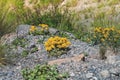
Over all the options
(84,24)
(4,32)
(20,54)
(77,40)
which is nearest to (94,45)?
(77,40)

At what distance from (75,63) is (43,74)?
2.52 feet

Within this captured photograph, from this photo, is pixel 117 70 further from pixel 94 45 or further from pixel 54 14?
pixel 54 14

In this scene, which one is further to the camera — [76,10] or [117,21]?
[76,10]

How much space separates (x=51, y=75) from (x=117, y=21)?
559 centimetres

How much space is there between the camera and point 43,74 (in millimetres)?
6625

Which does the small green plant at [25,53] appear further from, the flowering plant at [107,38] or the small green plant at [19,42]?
the flowering plant at [107,38]

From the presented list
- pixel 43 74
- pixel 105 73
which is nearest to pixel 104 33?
pixel 105 73

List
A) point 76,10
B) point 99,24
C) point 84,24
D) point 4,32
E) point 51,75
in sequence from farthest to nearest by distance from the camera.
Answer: point 76,10
point 84,24
point 99,24
point 4,32
point 51,75

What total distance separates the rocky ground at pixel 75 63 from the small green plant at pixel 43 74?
14 cm

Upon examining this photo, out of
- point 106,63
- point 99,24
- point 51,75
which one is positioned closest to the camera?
point 51,75

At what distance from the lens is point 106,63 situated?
23.8 feet

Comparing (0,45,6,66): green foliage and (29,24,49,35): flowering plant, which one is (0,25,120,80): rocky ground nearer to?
(0,45,6,66): green foliage

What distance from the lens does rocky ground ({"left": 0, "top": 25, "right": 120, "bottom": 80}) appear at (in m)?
6.70

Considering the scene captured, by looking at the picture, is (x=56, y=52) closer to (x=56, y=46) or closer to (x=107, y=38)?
(x=56, y=46)
